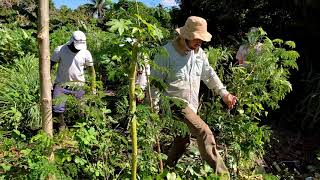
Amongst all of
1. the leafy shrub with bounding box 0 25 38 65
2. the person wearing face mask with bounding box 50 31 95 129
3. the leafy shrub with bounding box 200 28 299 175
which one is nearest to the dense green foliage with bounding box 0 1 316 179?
the leafy shrub with bounding box 200 28 299 175

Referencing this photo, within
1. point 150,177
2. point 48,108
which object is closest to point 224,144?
point 150,177

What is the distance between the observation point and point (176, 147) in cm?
488

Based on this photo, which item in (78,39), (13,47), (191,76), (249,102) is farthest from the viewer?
(13,47)

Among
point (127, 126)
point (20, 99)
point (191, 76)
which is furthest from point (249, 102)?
point (20, 99)

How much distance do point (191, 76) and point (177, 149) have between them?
2.56 ft

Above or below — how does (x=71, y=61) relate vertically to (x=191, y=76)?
above

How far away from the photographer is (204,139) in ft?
14.6

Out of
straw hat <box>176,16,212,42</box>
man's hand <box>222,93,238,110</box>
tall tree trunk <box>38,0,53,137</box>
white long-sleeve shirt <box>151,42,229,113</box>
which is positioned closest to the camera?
tall tree trunk <box>38,0,53,137</box>

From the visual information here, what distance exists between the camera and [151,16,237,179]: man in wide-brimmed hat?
4.37 meters

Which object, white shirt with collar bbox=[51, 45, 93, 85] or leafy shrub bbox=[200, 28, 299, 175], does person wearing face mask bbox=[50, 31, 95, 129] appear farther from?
leafy shrub bbox=[200, 28, 299, 175]

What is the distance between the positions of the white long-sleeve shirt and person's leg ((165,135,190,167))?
1.31 ft

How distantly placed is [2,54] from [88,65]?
4.65 m

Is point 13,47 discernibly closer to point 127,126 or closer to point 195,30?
point 195,30

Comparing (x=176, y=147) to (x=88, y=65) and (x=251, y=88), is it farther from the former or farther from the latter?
(x=88, y=65)
